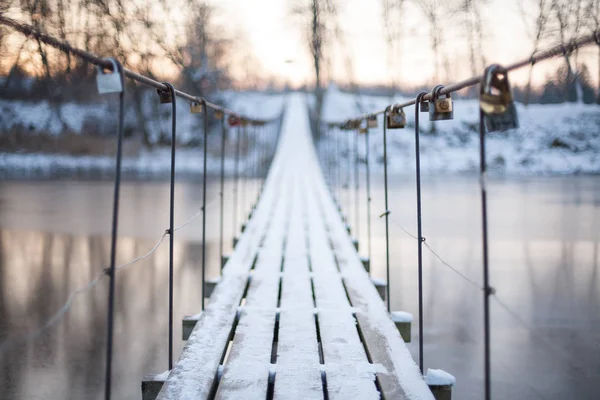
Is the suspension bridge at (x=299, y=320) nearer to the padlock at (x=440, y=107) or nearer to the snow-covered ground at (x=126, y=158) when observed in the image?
the padlock at (x=440, y=107)

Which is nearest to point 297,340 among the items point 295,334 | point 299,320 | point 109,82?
point 295,334

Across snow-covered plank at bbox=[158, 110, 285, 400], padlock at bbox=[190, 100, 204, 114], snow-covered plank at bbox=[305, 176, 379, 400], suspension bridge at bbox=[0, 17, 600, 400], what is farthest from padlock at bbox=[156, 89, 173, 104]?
snow-covered plank at bbox=[305, 176, 379, 400]

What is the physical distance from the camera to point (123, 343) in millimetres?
3578

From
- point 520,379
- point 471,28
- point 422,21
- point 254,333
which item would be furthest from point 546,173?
point 254,333

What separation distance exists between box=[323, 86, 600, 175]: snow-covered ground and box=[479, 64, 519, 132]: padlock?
31.9ft

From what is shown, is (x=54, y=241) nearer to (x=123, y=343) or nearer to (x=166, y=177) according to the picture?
(x=123, y=343)

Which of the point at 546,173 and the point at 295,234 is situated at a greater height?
the point at 546,173

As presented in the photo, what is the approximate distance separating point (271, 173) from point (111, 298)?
7.83 m

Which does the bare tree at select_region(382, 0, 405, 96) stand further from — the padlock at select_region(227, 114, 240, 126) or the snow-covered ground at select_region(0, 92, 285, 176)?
the padlock at select_region(227, 114, 240, 126)

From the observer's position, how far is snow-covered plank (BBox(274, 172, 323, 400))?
1.78 metres

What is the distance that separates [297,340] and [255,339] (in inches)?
6.5

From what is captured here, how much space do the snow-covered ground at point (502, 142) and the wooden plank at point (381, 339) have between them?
813 cm

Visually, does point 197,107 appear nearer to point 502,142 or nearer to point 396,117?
point 396,117

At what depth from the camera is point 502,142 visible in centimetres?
1653
